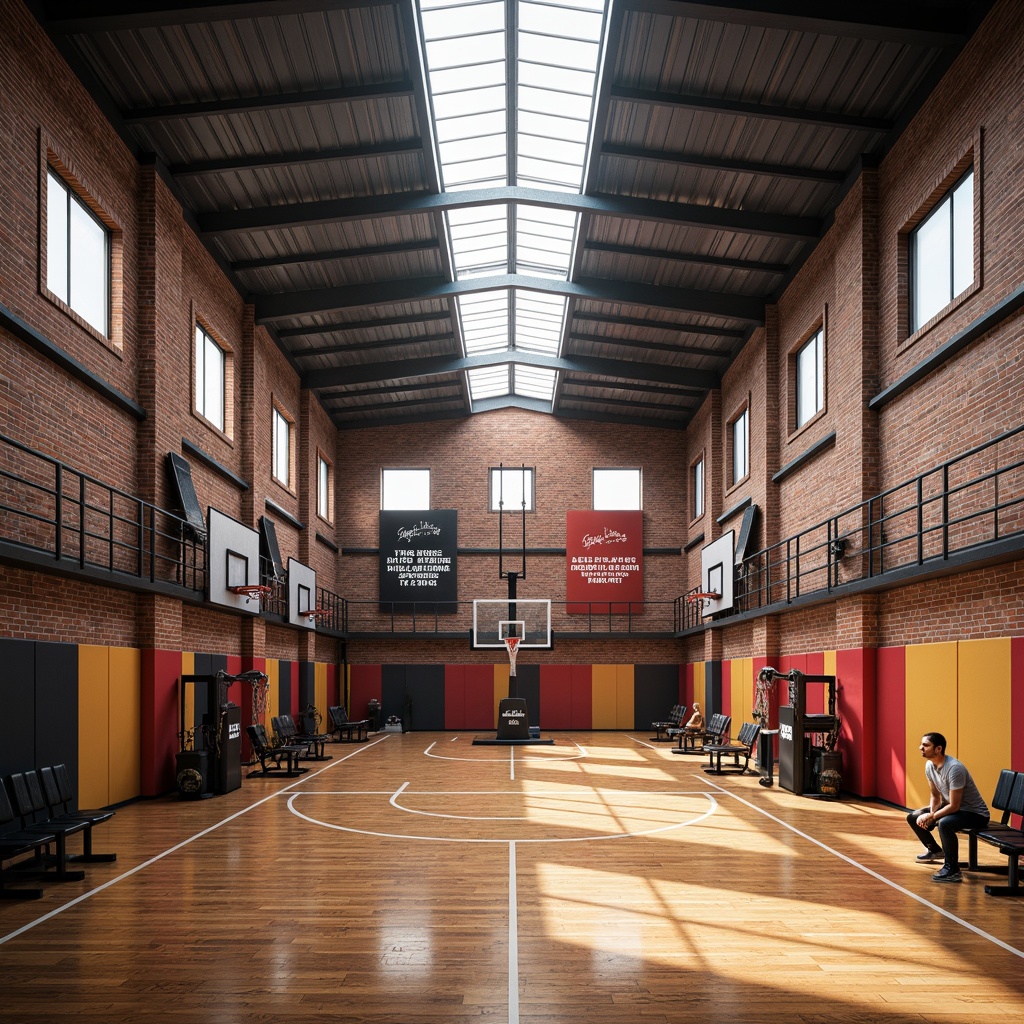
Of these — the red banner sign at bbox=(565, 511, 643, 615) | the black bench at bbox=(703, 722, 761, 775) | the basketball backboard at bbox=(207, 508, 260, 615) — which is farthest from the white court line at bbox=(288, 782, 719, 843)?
the red banner sign at bbox=(565, 511, 643, 615)

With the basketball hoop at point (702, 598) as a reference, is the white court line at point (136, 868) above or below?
below

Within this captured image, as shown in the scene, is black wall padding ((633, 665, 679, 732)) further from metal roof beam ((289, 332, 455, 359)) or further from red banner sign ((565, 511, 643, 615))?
metal roof beam ((289, 332, 455, 359))

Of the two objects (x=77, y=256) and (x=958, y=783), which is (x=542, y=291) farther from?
(x=958, y=783)

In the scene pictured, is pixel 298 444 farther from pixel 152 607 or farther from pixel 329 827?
pixel 329 827

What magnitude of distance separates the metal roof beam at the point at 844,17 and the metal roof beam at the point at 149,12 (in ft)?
14.2

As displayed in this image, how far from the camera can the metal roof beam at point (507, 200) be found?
17.3m

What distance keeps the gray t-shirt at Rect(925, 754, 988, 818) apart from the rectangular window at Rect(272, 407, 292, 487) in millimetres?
17332

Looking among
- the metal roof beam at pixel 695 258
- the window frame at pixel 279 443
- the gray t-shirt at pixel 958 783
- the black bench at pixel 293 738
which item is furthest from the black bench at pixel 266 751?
the gray t-shirt at pixel 958 783

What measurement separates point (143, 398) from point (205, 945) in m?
10.0

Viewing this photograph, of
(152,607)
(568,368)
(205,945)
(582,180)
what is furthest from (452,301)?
(205,945)

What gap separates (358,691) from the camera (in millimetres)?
29781

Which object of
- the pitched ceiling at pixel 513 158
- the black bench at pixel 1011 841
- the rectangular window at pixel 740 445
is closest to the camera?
the black bench at pixel 1011 841

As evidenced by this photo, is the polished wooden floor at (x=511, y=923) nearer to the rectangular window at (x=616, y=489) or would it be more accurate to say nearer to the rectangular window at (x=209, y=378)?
the rectangular window at (x=209, y=378)

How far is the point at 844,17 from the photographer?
1173 centimetres
